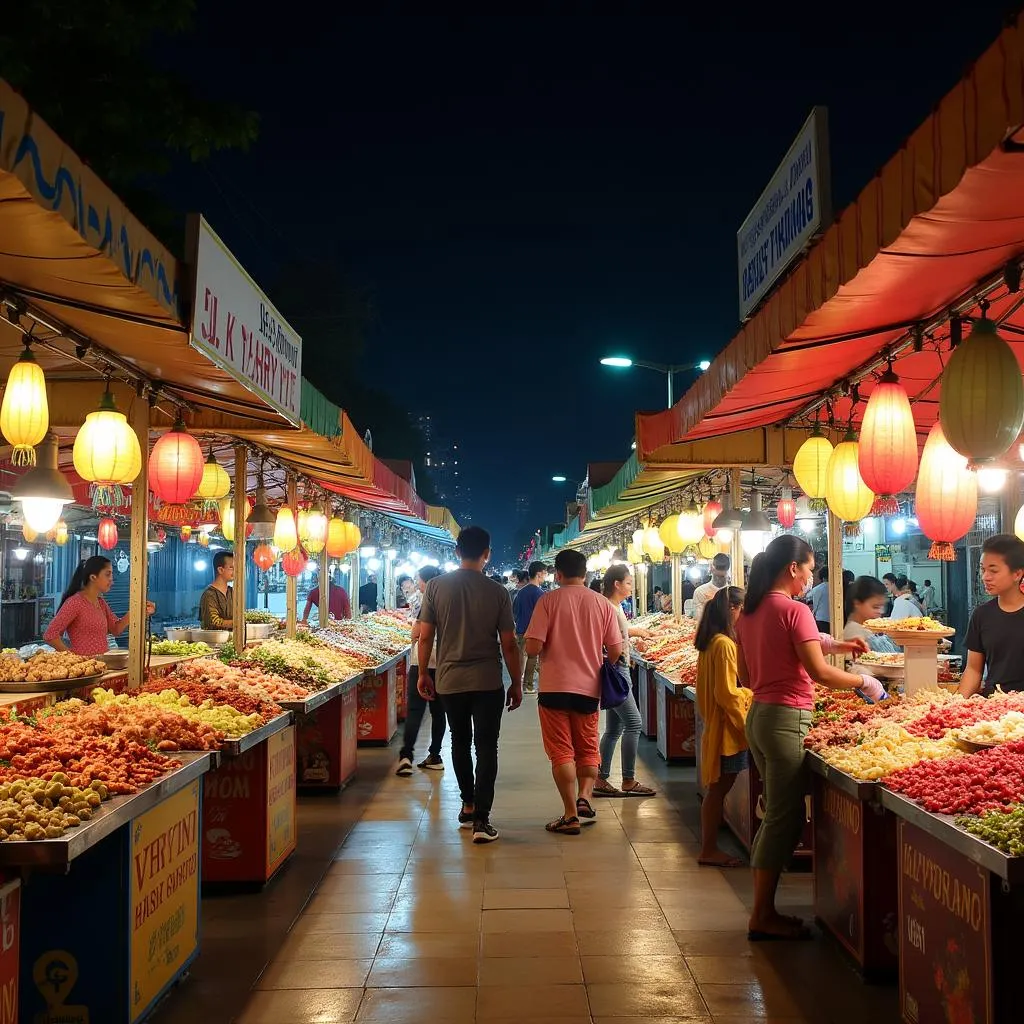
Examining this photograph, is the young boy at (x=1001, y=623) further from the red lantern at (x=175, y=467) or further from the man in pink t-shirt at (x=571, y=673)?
the red lantern at (x=175, y=467)

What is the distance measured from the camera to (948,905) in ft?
12.6

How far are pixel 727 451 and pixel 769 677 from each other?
460cm

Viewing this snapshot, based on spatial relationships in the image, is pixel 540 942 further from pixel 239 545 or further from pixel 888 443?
pixel 239 545

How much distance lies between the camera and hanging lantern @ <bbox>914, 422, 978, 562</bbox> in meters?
5.05

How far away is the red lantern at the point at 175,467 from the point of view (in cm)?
674

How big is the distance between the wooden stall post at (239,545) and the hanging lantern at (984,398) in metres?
6.23

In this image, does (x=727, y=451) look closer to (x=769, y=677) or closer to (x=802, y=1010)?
(x=769, y=677)

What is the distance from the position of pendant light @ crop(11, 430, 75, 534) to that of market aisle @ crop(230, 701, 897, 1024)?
112 inches

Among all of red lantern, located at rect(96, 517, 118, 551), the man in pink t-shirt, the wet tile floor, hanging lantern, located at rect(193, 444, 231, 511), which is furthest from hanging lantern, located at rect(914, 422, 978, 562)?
red lantern, located at rect(96, 517, 118, 551)

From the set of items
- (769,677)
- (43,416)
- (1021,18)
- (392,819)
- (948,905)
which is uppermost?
(1021,18)

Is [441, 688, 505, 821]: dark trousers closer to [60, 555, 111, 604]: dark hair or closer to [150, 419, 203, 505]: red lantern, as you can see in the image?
[150, 419, 203, 505]: red lantern

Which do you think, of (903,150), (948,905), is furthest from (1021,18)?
(948,905)

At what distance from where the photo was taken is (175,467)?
22.1ft

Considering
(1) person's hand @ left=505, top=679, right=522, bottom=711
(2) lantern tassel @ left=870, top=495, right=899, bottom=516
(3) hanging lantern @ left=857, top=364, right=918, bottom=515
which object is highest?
(3) hanging lantern @ left=857, top=364, right=918, bottom=515
